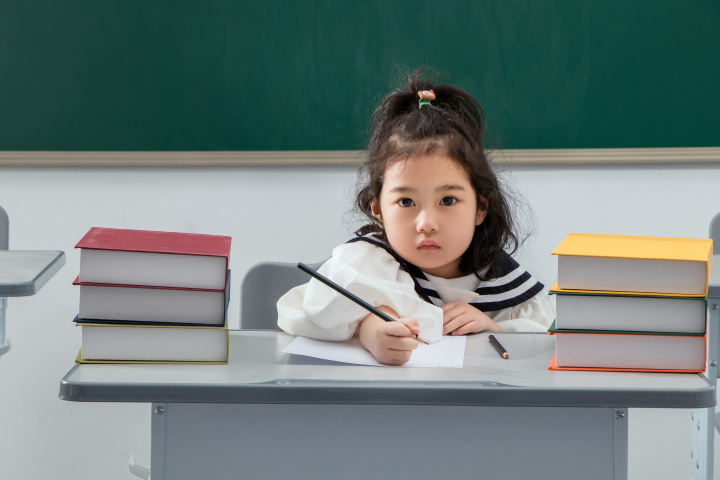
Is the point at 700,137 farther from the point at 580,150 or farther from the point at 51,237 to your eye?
the point at 51,237

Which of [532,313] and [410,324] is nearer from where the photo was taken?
[410,324]

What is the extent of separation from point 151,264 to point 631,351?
62 centimetres

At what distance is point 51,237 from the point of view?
208cm

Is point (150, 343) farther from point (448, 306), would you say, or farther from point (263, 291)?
point (263, 291)

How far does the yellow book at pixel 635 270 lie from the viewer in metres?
0.76

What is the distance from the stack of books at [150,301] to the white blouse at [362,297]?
0.19 meters

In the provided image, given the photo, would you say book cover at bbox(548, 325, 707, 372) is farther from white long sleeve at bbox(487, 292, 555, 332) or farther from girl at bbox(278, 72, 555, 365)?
white long sleeve at bbox(487, 292, 555, 332)

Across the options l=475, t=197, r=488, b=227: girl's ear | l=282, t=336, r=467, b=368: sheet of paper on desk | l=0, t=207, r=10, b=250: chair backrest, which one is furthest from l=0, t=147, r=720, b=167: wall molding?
l=282, t=336, r=467, b=368: sheet of paper on desk

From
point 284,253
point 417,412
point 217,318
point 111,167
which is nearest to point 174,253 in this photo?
point 217,318

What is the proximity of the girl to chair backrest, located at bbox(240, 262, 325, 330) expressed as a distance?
30cm

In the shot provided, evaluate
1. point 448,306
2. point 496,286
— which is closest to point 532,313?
point 496,286

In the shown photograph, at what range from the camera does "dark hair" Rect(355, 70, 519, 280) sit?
1.17m

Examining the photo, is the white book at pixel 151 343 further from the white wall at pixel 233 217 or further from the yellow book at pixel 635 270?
the white wall at pixel 233 217

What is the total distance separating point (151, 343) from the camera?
2.63 feet
